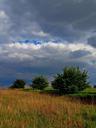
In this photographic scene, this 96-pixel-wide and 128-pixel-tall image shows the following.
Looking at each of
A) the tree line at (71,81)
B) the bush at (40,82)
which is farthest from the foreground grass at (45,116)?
the bush at (40,82)

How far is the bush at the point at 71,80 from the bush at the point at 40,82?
606 inches

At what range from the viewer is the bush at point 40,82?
54500mm

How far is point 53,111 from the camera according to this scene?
14391mm

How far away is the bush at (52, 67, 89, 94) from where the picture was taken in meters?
37.2

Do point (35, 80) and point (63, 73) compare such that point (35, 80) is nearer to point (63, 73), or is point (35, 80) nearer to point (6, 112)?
point (63, 73)

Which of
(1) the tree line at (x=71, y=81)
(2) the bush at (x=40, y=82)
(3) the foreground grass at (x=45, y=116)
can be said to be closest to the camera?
(3) the foreground grass at (x=45, y=116)

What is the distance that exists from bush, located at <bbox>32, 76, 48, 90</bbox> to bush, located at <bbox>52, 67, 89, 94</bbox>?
50.5ft

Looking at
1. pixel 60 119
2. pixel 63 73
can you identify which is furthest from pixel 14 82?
pixel 60 119

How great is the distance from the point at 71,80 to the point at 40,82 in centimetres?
1758

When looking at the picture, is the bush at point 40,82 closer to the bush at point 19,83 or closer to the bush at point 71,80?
the bush at point 19,83

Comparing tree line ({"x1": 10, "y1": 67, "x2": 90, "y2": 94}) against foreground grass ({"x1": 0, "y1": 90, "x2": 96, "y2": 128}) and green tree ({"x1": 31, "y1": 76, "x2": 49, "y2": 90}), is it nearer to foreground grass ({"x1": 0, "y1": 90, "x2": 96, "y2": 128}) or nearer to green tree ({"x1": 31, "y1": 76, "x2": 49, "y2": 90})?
green tree ({"x1": 31, "y1": 76, "x2": 49, "y2": 90})

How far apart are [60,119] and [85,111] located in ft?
8.59

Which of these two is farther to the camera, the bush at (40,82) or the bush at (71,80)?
the bush at (40,82)

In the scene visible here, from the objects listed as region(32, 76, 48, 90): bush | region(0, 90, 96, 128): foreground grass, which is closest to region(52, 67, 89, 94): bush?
region(32, 76, 48, 90): bush
